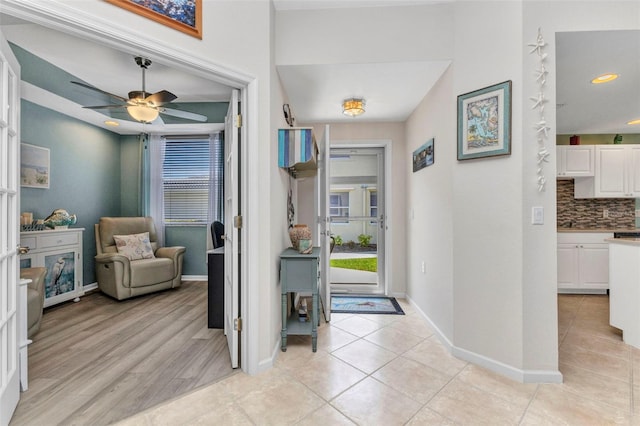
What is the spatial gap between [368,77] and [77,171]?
13.5ft

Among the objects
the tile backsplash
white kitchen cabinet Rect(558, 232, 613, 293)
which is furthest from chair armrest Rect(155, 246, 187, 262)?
the tile backsplash

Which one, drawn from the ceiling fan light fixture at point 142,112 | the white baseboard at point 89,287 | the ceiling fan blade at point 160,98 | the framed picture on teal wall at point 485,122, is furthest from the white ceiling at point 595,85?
the white baseboard at point 89,287

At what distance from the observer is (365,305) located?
123 inches

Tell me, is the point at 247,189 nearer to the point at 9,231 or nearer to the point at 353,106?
the point at 9,231

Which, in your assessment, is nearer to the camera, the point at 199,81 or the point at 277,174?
the point at 277,174

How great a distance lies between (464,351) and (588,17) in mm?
2444

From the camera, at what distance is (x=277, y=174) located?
2.07 metres

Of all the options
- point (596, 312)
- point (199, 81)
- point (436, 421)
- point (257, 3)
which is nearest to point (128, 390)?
point (436, 421)

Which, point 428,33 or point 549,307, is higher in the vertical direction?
point 428,33

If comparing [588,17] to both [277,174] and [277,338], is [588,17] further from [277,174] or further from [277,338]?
[277,338]

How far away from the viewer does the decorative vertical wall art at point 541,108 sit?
1676mm

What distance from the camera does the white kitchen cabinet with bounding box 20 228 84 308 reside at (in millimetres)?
2857

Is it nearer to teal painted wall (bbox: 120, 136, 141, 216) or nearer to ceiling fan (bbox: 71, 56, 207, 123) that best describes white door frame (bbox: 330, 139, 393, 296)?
ceiling fan (bbox: 71, 56, 207, 123)

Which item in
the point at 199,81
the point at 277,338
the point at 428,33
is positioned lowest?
the point at 277,338
